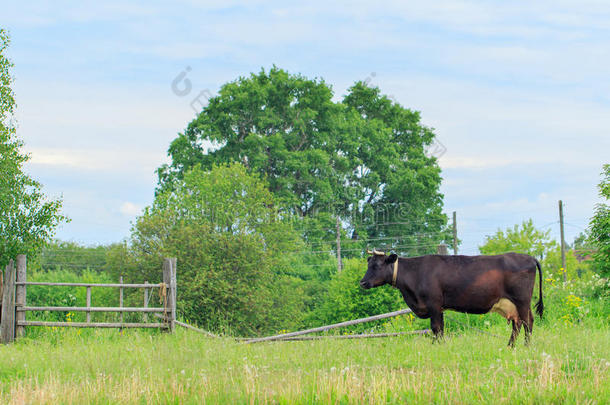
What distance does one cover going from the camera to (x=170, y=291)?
1533 centimetres

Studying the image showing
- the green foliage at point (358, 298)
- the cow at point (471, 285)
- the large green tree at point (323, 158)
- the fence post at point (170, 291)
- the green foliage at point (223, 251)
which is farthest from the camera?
the large green tree at point (323, 158)

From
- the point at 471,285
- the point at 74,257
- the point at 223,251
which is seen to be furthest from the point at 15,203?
the point at 74,257

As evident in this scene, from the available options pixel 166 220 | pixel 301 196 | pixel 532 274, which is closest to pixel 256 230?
pixel 166 220

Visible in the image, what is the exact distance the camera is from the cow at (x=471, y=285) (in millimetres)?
10219

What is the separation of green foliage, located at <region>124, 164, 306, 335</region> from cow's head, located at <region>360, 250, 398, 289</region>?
46.0ft

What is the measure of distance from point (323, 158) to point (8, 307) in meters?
22.6

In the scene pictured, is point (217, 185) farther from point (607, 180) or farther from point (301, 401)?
point (301, 401)

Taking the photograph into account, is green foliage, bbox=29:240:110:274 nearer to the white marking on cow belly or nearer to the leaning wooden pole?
the leaning wooden pole

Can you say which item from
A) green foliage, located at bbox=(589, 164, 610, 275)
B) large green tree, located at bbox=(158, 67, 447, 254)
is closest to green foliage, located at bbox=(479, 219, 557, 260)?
large green tree, located at bbox=(158, 67, 447, 254)

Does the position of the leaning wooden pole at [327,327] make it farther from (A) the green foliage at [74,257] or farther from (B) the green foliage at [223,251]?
(A) the green foliage at [74,257]

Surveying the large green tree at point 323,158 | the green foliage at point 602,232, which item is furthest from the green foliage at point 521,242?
the green foliage at point 602,232

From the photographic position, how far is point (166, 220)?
90.8 feet

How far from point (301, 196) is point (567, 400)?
103 ft

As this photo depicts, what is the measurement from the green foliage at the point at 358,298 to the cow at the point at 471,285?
1385cm
